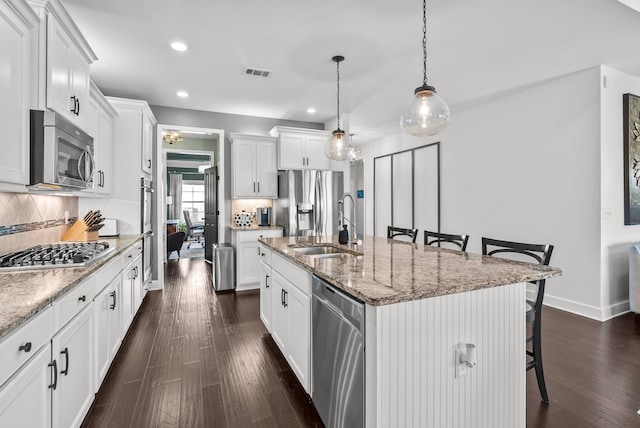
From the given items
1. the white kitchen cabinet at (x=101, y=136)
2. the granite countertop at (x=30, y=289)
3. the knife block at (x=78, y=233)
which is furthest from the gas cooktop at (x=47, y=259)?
the white kitchen cabinet at (x=101, y=136)

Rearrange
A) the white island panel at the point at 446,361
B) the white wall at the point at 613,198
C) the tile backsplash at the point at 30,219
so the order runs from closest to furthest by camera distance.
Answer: the white island panel at the point at 446,361 → the tile backsplash at the point at 30,219 → the white wall at the point at 613,198

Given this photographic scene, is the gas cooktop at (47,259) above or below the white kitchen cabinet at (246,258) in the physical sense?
above

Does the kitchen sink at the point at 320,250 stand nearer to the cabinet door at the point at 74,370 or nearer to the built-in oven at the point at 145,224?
the cabinet door at the point at 74,370

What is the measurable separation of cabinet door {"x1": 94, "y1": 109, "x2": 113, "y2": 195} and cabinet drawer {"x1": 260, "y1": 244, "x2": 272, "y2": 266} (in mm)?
1812

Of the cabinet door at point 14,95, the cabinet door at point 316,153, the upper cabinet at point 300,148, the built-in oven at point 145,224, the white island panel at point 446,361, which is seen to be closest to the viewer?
the white island panel at point 446,361

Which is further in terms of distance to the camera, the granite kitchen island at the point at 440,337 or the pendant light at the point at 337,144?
the pendant light at the point at 337,144

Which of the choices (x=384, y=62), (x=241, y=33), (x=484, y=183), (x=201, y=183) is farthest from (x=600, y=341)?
(x=201, y=183)

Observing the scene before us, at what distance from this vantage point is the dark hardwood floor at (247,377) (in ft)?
6.34

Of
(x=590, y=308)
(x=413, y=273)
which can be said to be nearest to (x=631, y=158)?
(x=590, y=308)

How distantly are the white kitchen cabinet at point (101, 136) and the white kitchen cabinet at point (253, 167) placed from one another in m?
1.72

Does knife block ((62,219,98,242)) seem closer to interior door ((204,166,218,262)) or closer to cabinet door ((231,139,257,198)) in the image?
cabinet door ((231,139,257,198))

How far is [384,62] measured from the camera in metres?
3.46

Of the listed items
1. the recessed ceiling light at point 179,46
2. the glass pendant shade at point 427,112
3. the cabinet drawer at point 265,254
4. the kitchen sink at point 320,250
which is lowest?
the cabinet drawer at point 265,254

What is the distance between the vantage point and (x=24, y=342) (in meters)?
1.16
